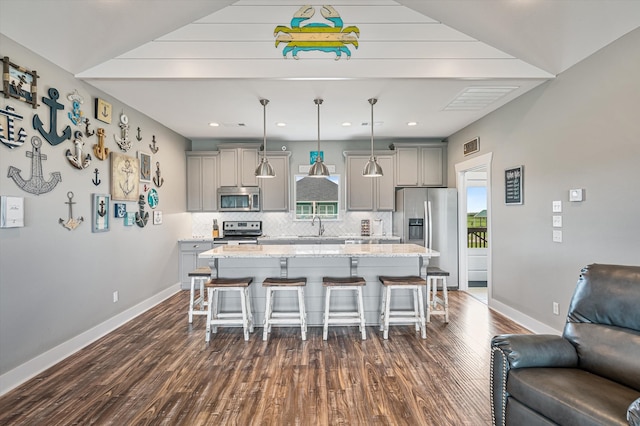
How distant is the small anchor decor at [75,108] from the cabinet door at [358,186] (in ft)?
12.8

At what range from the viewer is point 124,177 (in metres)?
3.90

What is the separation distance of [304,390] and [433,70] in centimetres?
305

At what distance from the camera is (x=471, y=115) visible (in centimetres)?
449

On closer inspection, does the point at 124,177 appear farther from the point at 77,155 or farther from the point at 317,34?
the point at 317,34

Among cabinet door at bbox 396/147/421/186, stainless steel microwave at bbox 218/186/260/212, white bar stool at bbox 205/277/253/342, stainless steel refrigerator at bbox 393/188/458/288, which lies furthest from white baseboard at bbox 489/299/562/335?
stainless steel microwave at bbox 218/186/260/212

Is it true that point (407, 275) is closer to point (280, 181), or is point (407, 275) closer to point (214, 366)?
point (214, 366)

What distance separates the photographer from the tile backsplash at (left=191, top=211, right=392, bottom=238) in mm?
6117

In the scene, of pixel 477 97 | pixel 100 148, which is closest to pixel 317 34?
pixel 477 97

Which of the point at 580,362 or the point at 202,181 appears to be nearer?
the point at 580,362

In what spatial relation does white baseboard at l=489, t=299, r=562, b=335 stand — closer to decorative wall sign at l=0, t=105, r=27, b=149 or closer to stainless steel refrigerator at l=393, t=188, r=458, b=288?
stainless steel refrigerator at l=393, t=188, r=458, b=288

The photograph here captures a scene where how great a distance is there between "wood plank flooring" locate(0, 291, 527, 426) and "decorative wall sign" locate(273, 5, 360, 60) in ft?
9.39

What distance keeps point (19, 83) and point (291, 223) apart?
13.9ft

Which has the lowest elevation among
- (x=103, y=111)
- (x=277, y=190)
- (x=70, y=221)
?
(x=70, y=221)

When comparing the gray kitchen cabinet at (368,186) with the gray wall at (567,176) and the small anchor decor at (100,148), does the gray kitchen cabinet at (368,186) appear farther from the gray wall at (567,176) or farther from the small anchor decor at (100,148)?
the small anchor decor at (100,148)
